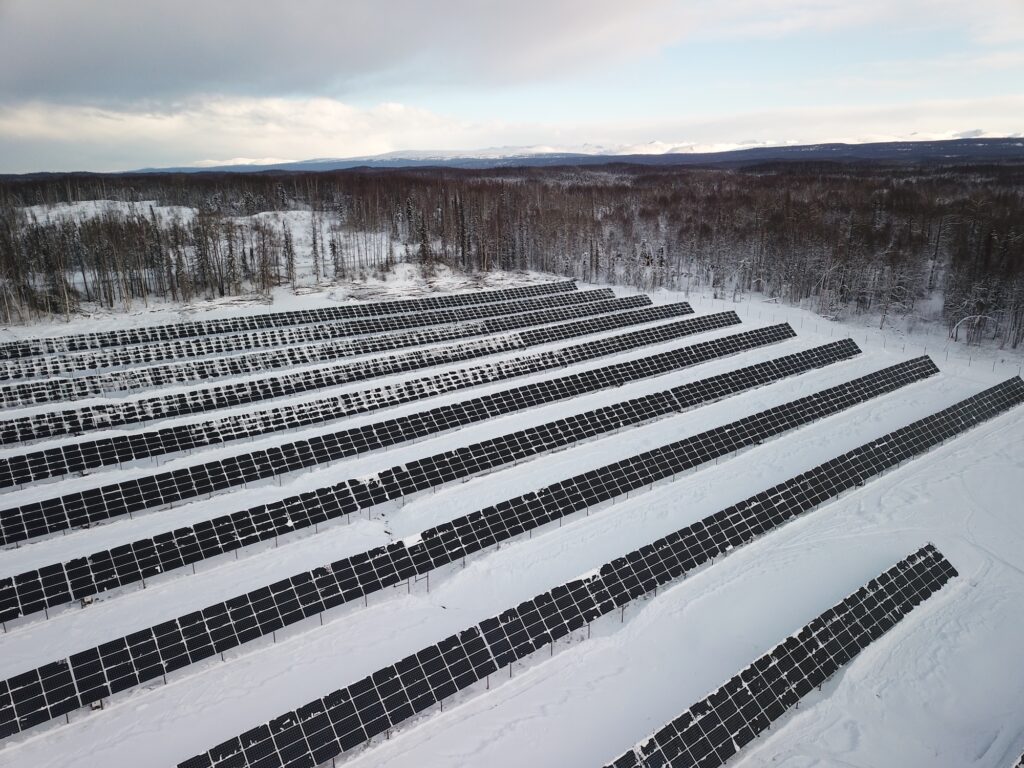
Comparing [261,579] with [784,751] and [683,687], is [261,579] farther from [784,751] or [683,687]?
[784,751]

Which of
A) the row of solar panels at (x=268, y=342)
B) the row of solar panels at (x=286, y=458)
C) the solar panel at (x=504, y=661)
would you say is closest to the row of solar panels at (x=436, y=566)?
the solar panel at (x=504, y=661)

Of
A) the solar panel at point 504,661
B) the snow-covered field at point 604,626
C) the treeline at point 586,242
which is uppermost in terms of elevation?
the treeline at point 586,242

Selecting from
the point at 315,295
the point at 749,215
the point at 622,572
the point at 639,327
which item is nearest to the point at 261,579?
the point at 622,572

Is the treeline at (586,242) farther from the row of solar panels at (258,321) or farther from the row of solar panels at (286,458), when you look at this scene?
Answer: the row of solar panels at (286,458)

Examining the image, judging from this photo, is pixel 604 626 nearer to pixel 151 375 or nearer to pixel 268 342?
pixel 151 375

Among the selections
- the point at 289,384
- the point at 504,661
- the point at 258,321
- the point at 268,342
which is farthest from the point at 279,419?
the point at 258,321

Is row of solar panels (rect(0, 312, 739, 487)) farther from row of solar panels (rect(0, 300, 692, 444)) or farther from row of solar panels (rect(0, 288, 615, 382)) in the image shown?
row of solar panels (rect(0, 288, 615, 382))
